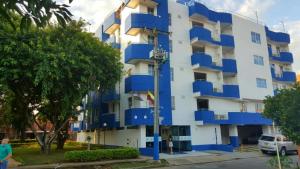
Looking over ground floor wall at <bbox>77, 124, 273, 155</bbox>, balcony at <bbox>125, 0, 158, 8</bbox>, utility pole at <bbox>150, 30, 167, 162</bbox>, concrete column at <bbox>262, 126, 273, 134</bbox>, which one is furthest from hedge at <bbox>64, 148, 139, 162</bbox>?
concrete column at <bbox>262, 126, 273, 134</bbox>

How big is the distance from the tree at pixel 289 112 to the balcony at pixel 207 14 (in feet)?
63.3

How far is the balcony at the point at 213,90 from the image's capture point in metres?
29.7

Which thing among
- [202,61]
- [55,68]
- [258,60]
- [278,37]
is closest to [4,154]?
[55,68]

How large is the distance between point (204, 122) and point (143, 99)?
6.65 m

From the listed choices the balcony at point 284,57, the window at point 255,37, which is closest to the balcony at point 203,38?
the window at point 255,37

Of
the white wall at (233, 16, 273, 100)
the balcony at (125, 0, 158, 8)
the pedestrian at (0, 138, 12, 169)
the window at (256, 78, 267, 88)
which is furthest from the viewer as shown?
the window at (256, 78, 267, 88)

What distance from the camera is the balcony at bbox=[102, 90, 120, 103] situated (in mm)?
30409

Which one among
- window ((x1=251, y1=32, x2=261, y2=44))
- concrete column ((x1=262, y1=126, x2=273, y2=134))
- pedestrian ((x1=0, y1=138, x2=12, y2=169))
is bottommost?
pedestrian ((x1=0, y1=138, x2=12, y2=169))

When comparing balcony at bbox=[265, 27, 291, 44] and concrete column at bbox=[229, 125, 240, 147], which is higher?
balcony at bbox=[265, 27, 291, 44]

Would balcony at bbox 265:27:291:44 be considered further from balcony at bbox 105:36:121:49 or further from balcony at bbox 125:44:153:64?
balcony at bbox 105:36:121:49

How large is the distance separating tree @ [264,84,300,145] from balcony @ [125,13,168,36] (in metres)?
15.9

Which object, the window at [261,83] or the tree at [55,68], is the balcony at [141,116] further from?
the window at [261,83]

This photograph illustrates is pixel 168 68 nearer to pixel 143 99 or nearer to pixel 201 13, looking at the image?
pixel 143 99

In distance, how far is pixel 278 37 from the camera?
40312 millimetres
